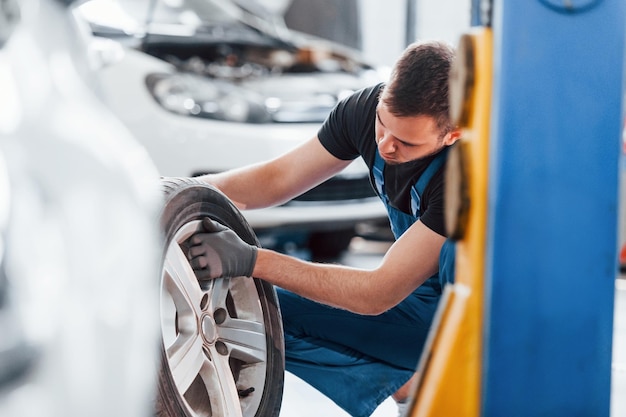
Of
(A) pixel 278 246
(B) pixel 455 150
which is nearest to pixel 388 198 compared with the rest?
(B) pixel 455 150

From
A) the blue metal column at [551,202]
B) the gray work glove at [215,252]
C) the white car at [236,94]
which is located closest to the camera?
the blue metal column at [551,202]

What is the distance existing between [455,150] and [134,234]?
61 cm

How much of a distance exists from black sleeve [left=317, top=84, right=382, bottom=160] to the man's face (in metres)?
0.16

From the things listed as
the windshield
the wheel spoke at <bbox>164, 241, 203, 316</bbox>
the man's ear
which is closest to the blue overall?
the man's ear

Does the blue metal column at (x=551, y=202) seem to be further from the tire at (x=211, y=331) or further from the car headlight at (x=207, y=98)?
the car headlight at (x=207, y=98)

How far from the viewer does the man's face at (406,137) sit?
2.20 metres

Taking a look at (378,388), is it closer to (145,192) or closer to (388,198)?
(388,198)

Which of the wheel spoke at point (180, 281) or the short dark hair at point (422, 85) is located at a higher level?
the short dark hair at point (422, 85)

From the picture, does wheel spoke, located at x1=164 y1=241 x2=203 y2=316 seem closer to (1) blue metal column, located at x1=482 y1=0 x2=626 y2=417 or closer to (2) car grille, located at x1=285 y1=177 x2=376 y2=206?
(1) blue metal column, located at x1=482 y1=0 x2=626 y2=417

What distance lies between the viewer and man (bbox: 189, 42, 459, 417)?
218cm

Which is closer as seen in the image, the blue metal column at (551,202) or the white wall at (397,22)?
the blue metal column at (551,202)

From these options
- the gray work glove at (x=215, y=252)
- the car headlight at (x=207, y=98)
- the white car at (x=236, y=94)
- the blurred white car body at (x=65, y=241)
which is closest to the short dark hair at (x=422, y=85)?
the gray work glove at (x=215, y=252)

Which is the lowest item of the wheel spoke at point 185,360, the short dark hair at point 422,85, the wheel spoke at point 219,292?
the wheel spoke at point 185,360

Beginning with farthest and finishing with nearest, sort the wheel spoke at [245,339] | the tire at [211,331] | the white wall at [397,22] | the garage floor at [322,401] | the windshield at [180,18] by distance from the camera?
the white wall at [397,22] < the windshield at [180,18] < the garage floor at [322,401] < the wheel spoke at [245,339] < the tire at [211,331]
